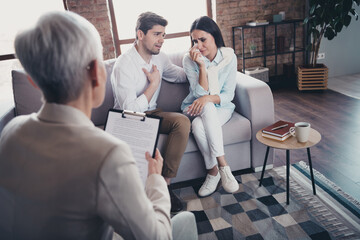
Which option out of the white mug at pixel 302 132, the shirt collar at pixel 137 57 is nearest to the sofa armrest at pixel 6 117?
the shirt collar at pixel 137 57

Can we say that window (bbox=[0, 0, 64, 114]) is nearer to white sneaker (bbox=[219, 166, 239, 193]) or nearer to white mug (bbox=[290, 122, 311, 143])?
white sneaker (bbox=[219, 166, 239, 193])

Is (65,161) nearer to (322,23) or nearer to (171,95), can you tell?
(171,95)

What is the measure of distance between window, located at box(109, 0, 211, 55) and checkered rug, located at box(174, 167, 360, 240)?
2.50 m

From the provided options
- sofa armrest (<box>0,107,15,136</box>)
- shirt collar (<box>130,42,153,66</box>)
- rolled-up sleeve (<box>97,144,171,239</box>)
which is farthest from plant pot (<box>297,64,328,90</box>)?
rolled-up sleeve (<box>97,144,171,239</box>)

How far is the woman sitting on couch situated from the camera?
1.91 m

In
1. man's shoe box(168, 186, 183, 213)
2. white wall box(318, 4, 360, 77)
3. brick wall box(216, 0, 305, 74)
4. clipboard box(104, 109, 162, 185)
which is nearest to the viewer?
clipboard box(104, 109, 162, 185)

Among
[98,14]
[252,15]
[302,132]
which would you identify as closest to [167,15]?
[98,14]

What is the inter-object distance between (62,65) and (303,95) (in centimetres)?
369

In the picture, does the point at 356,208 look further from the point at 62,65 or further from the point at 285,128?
the point at 62,65

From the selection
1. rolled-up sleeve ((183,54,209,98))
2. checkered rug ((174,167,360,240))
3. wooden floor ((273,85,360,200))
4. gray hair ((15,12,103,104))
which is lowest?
checkered rug ((174,167,360,240))

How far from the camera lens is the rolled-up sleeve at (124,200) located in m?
0.54

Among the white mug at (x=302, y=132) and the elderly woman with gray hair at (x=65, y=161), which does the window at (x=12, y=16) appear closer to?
the white mug at (x=302, y=132)

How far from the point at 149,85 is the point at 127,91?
158 millimetres

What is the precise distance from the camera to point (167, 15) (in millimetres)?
4070
